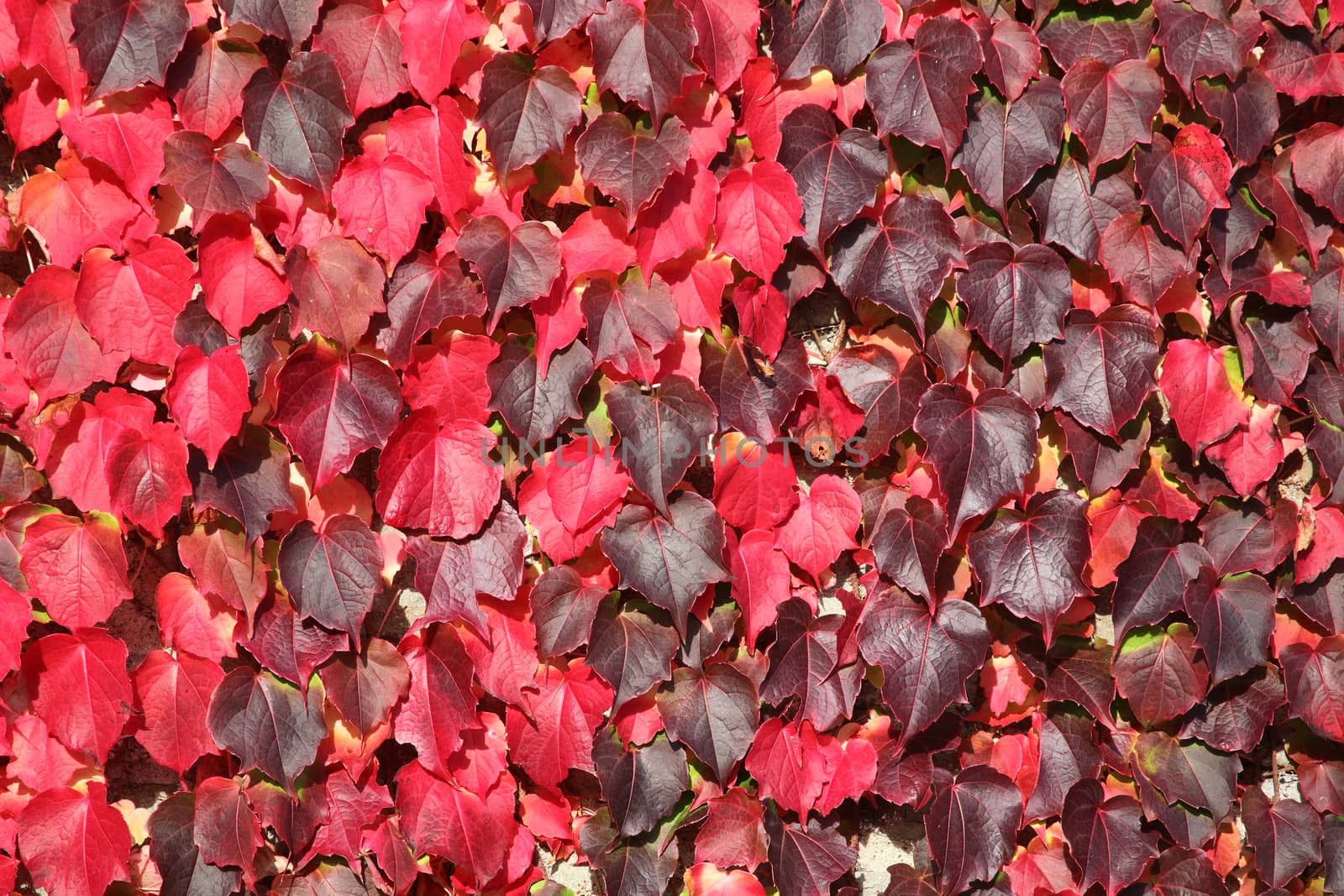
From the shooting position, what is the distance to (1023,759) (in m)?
2.38

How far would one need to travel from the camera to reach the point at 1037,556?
7.24ft

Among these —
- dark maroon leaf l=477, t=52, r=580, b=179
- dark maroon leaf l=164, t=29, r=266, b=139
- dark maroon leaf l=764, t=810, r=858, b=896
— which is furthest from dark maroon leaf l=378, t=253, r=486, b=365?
dark maroon leaf l=764, t=810, r=858, b=896

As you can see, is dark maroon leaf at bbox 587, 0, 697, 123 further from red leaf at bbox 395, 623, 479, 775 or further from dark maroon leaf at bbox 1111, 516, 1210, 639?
dark maroon leaf at bbox 1111, 516, 1210, 639

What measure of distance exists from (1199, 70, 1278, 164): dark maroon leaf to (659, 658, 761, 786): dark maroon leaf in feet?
5.17

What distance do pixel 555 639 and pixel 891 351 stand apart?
0.97 meters

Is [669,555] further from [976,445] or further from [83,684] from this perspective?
[83,684]

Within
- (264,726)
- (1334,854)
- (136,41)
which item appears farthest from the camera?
(1334,854)

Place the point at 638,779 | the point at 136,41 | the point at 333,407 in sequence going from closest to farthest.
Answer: the point at 136,41, the point at 333,407, the point at 638,779

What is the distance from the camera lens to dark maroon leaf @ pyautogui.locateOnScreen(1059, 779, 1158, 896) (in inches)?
91.5

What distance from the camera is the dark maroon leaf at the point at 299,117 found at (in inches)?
79.7

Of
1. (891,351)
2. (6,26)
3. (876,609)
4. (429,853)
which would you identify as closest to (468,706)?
(429,853)

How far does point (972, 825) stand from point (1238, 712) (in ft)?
2.24

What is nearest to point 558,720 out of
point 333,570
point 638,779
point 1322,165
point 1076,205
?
point 638,779

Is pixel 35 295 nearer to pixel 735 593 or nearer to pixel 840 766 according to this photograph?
pixel 735 593
